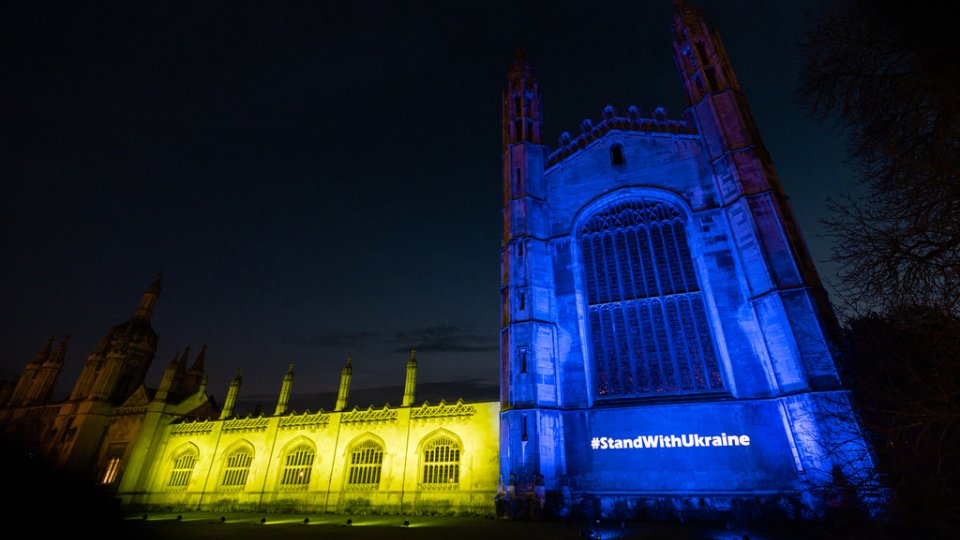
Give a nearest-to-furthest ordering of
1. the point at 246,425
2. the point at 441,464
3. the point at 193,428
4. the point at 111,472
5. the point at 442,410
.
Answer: the point at 441,464 < the point at 442,410 < the point at 246,425 < the point at 193,428 < the point at 111,472

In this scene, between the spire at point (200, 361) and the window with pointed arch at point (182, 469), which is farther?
the spire at point (200, 361)

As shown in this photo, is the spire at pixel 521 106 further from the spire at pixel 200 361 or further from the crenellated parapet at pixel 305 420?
the spire at pixel 200 361

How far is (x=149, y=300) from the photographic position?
43438 millimetres

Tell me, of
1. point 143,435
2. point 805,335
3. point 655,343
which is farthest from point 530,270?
point 143,435

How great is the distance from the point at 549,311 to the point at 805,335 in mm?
9942

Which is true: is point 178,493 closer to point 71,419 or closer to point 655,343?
point 71,419

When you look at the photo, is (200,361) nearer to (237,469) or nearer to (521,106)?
(237,469)

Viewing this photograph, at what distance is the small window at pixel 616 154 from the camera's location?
2318 centimetres

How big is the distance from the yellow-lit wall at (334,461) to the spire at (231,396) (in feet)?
3.15

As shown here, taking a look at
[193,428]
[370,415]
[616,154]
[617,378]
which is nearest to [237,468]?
[193,428]

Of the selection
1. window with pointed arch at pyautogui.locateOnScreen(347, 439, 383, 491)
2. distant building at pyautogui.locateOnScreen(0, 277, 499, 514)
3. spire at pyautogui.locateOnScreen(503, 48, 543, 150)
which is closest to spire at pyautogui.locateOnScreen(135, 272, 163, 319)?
distant building at pyautogui.locateOnScreen(0, 277, 499, 514)

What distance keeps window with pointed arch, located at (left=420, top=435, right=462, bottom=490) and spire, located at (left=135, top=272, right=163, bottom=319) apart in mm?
39620

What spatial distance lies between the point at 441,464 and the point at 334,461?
23.1ft

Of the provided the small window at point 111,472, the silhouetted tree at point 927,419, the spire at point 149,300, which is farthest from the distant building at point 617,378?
the spire at point 149,300
